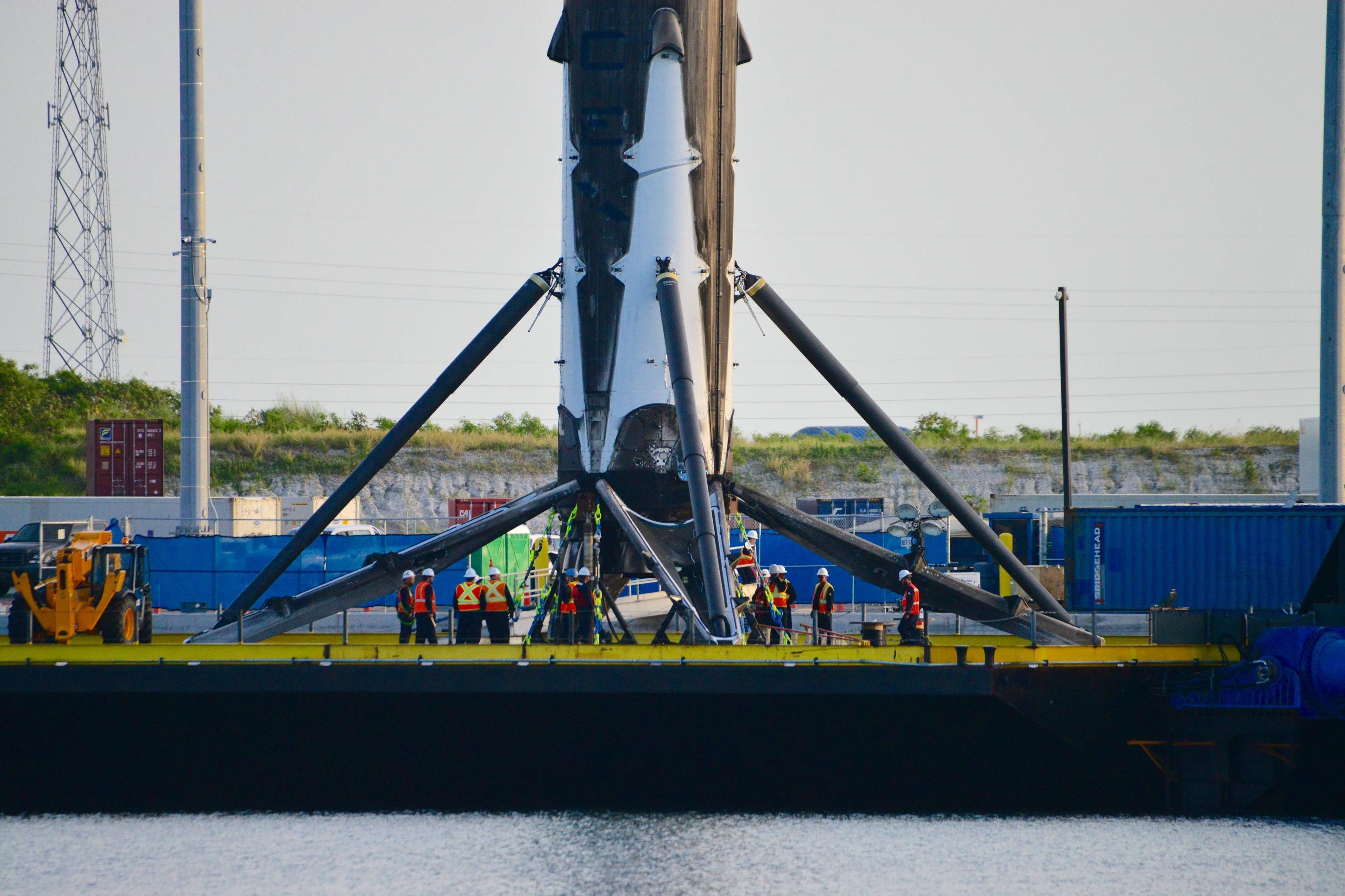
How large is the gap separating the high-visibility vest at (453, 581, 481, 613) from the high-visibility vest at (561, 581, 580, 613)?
1.21m

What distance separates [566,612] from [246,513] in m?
26.4

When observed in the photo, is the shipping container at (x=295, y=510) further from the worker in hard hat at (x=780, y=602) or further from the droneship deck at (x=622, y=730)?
the droneship deck at (x=622, y=730)

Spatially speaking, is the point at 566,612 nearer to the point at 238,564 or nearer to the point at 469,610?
the point at 469,610

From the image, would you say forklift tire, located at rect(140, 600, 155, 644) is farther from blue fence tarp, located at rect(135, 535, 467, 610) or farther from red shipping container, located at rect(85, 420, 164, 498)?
red shipping container, located at rect(85, 420, 164, 498)

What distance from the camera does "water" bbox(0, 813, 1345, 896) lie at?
15.9m

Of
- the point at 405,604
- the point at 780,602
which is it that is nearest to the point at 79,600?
the point at 405,604

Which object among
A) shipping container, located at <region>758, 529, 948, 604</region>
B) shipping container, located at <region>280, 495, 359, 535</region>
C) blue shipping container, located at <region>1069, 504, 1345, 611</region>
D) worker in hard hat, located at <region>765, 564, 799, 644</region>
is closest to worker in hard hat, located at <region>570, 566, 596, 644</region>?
worker in hard hat, located at <region>765, 564, 799, 644</region>

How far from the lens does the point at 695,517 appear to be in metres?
19.1

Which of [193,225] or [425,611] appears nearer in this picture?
[425,611]

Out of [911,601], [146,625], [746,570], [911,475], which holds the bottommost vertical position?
[146,625]

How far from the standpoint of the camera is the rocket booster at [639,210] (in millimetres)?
20891

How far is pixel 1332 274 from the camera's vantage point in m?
27.4

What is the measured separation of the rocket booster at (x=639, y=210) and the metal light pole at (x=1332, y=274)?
43.1ft

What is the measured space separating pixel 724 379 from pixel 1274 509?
371 inches
